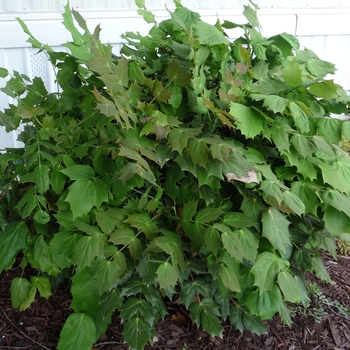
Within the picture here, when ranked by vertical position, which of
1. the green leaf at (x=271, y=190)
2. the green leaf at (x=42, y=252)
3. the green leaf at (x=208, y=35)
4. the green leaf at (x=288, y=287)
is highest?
the green leaf at (x=208, y=35)

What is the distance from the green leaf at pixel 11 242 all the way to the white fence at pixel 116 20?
1.88 metres

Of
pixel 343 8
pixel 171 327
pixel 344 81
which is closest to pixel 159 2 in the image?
pixel 343 8

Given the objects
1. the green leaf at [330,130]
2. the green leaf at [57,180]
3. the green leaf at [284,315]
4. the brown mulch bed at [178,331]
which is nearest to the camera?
the green leaf at [57,180]

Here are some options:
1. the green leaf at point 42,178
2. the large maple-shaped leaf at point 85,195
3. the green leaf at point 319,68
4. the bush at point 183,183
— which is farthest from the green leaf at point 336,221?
the green leaf at point 42,178

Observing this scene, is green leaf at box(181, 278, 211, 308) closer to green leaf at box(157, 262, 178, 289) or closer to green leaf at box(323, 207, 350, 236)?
green leaf at box(157, 262, 178, 289)

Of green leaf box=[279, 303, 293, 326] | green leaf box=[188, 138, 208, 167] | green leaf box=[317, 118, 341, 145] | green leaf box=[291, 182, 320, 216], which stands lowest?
green leaf box=[279, 303, 293, 326]

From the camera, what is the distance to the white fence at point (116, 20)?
11.6 feet

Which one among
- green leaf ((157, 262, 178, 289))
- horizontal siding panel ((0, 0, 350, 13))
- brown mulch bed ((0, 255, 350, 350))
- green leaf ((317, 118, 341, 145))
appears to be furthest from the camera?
horizontal siding panel ((0, 0, 350, 13))

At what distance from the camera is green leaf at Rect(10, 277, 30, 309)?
2.18 metres

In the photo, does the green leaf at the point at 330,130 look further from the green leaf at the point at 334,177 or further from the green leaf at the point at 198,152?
the green leaf at the point at 198,152

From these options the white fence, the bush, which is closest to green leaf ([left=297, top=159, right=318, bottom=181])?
the bush

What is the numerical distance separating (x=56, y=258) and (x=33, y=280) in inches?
14.9

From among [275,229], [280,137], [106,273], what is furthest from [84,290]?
[280,137]

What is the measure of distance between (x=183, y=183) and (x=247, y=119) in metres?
0.38
